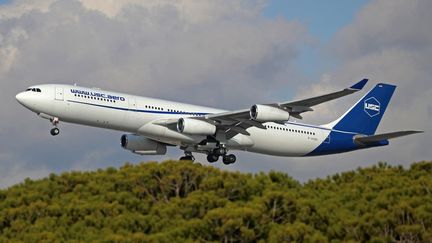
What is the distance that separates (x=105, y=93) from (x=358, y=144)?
1992cm

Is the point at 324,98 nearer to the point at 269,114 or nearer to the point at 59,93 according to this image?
the point at 269,114

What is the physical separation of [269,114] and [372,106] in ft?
50.3

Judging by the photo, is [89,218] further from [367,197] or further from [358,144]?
[358,144]

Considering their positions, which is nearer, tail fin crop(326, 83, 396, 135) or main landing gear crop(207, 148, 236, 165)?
main landing gear crop(207, 148, 236, 165)

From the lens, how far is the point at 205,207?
42156mm

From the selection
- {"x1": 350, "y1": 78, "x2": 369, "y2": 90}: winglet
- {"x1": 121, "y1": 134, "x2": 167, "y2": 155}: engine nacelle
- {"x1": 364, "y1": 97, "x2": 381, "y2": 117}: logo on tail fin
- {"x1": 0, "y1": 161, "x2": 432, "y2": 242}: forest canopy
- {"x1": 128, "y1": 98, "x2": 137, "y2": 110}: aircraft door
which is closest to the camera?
{"x1": 0, "y1": 161, "x2": 432, "y2": 242}: forest canopy

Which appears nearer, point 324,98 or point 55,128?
point 324,98

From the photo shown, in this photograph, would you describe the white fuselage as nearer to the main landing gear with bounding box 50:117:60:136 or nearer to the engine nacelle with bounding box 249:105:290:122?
the main landing gear with bounding box 50:117:60:136

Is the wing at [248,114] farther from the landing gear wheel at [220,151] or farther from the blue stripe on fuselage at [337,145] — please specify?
the blue stripe on fuselage at [337,145]

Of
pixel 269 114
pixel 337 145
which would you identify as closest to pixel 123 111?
pixel 269 114

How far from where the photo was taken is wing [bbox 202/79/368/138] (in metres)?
57.5

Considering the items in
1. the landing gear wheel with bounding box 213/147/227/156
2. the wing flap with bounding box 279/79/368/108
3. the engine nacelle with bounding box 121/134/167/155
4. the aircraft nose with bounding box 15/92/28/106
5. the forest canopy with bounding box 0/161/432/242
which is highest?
the aircraft nose with bounding box 15/92/28/106

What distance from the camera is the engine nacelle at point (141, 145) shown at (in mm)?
68562

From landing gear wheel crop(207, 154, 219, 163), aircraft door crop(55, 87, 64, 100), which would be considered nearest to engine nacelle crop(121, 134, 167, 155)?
landing gear wheel crop(207, 154, 219, 163)
